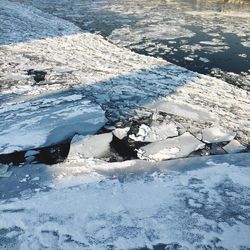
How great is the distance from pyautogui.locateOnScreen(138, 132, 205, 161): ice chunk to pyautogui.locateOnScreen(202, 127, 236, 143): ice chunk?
0.13m

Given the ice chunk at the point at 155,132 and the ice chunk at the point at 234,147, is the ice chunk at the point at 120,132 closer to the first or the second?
the ice chunk at the point at 155,132

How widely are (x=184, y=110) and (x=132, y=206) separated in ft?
5.62

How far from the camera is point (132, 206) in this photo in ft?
7.64

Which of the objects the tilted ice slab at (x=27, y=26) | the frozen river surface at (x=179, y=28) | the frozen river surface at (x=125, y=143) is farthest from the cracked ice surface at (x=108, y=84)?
the tilted ice slab at (x=27, y=26)

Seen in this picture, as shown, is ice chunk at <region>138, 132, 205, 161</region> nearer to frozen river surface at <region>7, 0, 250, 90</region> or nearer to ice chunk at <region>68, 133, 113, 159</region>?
ice chunk at <region>68, 133, 113, 159</region>

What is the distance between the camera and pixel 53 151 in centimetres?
297

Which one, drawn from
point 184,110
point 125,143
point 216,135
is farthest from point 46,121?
point 216,135

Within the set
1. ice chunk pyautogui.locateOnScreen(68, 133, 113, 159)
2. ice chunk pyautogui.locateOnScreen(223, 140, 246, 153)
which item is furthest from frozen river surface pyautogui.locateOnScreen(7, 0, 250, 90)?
ice chunk pyautogui.locateOnScreen(68, 133, 113, 159)

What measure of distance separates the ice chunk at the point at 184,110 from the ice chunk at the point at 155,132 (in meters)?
0.32

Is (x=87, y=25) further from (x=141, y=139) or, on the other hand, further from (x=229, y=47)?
(x=141, y=139)

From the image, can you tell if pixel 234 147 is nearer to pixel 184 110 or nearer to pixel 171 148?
pixel 171 148

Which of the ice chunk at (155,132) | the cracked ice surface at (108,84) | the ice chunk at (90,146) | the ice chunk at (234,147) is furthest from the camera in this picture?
the cracked ice surface at (108,84)

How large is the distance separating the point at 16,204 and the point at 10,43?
187 inches

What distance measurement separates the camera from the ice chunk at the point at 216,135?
10.5 feet
